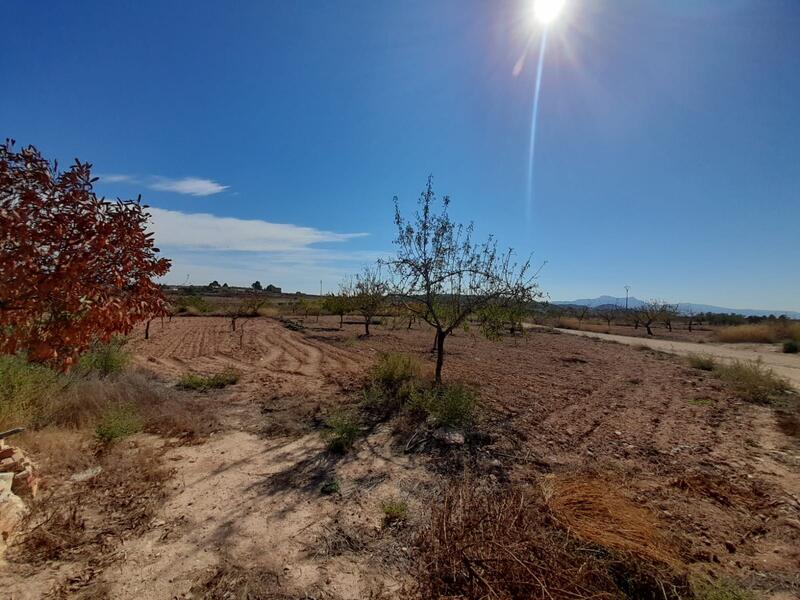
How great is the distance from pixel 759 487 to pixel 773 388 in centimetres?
746

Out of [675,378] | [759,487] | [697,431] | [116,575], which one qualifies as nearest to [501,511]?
[116,575]

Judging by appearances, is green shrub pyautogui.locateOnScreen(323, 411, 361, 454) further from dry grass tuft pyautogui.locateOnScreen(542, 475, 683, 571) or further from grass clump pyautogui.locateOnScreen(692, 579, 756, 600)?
grass clump pyautogui.locateOnScreen(692, 579, 756, 600)

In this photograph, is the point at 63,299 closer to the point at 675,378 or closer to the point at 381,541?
the point at 381,541

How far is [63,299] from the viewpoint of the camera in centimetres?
296

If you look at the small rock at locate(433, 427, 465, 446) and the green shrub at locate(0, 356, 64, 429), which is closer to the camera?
the green shrub at locate(0, 356, 64, 429)

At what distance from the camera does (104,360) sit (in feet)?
25.1

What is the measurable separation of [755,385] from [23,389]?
1441 centimetres

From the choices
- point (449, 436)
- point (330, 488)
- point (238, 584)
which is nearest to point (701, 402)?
point (449, 436)

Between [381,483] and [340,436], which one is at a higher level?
[340,436]

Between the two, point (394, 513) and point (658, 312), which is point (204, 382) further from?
point (658, 312)

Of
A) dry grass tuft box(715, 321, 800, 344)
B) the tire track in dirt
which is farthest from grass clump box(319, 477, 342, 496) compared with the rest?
dry grass tuft box(715, 321, 800, 344)

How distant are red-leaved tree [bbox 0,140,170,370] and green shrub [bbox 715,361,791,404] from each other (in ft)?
40.2

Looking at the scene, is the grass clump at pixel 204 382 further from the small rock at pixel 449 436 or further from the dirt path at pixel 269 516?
the small rock at pixel 449 436

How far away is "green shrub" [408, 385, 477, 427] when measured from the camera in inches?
253
